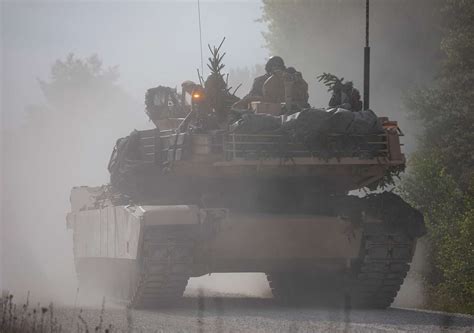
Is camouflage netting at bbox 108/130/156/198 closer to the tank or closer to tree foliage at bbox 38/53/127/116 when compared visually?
the tank

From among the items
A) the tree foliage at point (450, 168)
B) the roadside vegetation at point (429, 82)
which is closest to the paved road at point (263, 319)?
the roadside vegetation at point (429, 82)

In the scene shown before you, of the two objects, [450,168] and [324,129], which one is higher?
[450,168]

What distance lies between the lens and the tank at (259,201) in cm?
1598

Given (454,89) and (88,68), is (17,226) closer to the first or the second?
(454,89)

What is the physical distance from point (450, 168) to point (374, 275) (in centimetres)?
1252

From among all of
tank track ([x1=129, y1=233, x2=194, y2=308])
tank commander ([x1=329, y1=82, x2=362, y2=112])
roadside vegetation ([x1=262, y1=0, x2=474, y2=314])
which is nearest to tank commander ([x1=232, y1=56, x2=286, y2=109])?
tank commander ([x1=329, y1=82, x2=362, y2=112])

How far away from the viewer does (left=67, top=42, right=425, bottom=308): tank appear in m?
16.0

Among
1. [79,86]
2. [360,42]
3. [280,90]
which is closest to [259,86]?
[280,90]

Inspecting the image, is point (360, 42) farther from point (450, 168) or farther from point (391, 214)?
point (391, 214)

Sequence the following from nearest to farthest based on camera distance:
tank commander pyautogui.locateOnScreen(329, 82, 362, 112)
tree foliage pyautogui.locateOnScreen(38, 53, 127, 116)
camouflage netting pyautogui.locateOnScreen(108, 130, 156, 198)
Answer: camouflage netting pyautogui.locateOnScreen(108, 130, 156, 198) → tank commander pyautogui.locateOnScreen(329, 82, 362, 112) → tree foliage pyautogui.locateOnScreen(38, 53, 127, 116)

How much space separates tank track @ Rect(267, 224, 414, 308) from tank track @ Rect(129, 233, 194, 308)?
2311mm

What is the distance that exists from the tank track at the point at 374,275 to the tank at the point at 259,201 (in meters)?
0.02

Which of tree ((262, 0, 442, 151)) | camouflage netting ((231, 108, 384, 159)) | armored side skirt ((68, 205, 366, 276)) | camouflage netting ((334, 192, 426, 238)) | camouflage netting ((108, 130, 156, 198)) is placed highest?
tree ((262, 0, 442, 151))

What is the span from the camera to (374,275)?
16.6m
